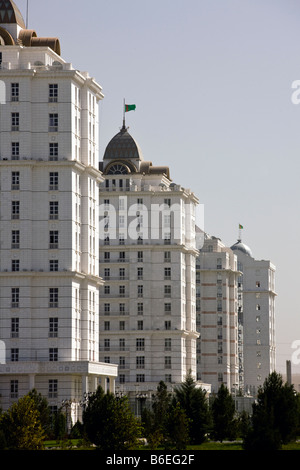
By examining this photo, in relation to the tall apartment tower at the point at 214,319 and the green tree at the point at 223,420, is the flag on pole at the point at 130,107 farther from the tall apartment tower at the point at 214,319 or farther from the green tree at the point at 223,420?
the green tree at the point at 223,420

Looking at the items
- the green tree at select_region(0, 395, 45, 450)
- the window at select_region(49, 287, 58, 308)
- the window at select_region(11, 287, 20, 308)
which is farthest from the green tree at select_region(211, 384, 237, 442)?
the green tree at select_region(0, 395, 45, 450)

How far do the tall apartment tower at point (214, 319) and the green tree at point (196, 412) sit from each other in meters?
91.8

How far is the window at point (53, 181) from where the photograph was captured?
394ft

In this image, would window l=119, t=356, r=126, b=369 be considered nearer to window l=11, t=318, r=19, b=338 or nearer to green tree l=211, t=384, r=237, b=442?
window l=11, t=318, r=19, b=338

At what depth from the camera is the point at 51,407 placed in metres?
116

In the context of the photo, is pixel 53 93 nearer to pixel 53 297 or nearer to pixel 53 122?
pixel 53 122

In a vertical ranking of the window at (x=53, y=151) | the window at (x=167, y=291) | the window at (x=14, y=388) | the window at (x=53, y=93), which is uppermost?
the window at (x=53, y=93)

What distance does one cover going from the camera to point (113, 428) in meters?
78.6

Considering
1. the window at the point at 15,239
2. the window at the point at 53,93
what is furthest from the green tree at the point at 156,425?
the window at the point at 53,93

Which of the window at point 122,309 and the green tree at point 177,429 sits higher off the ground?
the window at point 122,309

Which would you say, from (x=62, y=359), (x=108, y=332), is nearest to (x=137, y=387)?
(x=108, y=332)

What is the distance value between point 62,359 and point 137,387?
4077cm

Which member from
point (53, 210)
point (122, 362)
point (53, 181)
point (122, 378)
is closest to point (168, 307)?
point (122, 362)

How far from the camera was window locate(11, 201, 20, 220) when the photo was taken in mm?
119625
